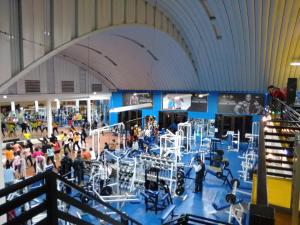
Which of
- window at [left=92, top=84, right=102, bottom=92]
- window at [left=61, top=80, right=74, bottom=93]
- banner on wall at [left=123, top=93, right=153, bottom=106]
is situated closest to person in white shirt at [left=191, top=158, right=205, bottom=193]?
banner on wall at [left=123, top=93, right=153, bottom=106]

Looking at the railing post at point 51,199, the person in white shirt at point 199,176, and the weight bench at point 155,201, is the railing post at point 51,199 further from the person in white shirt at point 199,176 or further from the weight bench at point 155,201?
the person in white shirt at point 199,176

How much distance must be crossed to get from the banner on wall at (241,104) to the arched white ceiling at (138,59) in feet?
8.80

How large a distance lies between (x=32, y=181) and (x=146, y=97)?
20.9 meters

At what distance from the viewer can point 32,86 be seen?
16562 mm

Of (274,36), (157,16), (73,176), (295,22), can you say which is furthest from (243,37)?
(73,176)

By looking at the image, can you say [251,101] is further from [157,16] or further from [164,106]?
[157,16]

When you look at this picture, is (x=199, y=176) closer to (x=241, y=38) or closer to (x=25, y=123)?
(x=241, y=38)

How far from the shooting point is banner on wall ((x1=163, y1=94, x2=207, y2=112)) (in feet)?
67.3

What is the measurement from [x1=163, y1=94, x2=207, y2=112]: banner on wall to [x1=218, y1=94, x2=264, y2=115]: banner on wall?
58.4 inches

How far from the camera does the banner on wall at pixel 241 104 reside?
18.8m

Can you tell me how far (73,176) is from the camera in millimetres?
10344

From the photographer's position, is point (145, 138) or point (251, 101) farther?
point (251, 101)

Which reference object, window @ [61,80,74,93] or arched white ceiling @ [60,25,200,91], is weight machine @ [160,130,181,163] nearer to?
arched white ceiling @ [60,25,200,91]

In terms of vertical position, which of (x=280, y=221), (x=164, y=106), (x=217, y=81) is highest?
(x=217, y=81)
